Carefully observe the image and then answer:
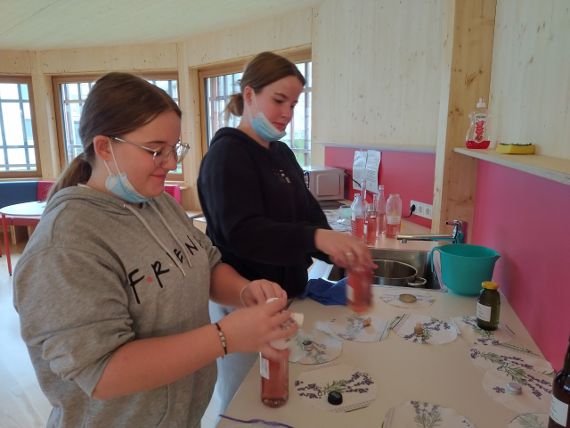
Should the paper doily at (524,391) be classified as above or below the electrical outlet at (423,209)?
below

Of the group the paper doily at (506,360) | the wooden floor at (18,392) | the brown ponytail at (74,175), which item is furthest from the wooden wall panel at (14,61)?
the paper doily at (506,360)

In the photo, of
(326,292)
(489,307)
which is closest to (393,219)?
(326,292)

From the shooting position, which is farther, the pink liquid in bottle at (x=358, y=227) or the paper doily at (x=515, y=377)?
the pink liquid in bottle at (x=358, y=227)

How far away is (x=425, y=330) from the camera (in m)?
1.26

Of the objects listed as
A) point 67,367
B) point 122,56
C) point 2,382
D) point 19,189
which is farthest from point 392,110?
point 19,189

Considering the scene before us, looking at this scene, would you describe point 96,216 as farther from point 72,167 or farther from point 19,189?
point 19,189

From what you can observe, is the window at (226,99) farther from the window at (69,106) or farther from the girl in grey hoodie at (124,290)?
the girl in grey hoodie at (124,290)

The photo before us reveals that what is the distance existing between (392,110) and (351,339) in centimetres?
212

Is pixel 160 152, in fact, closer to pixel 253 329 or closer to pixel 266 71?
pixel 253 329

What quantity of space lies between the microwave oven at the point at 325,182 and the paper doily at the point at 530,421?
2476 mm

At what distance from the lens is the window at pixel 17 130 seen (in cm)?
579

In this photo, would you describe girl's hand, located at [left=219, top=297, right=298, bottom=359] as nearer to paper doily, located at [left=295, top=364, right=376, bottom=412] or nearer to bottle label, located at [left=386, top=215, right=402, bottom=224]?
paper doily, located at [left=295, top=364, right=376, bottom=412]

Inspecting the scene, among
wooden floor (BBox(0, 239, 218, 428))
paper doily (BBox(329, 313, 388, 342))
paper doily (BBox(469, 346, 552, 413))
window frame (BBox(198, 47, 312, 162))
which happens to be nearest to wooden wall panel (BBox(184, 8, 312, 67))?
window frame (BBox(198, 47, 312, 162))

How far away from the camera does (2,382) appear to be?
246 centimetres
